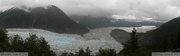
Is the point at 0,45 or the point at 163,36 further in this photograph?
the point at 163,36

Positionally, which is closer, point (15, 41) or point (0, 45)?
point (0, 45)

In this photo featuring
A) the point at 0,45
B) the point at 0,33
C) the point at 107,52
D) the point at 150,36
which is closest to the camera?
the point at 0,45

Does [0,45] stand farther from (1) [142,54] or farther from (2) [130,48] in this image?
(2) [130,48]

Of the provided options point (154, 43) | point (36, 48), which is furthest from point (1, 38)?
point (154, 43)

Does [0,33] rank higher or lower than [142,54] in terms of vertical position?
higher

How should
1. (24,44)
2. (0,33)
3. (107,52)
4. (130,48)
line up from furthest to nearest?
(130,48) < (107,52) < (24,44) < (0,33)

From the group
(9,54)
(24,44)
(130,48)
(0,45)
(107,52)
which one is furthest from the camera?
(130,48)

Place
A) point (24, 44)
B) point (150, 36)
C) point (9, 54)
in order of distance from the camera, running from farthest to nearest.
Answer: point (150, 36)
point (24, 44)
point (9, 54)

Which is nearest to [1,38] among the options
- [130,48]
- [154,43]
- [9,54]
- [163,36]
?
[9,54]

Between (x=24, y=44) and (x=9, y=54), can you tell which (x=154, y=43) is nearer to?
(x=24, y=44)
